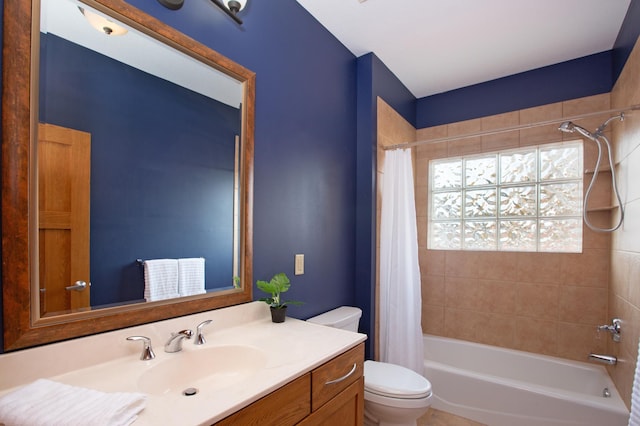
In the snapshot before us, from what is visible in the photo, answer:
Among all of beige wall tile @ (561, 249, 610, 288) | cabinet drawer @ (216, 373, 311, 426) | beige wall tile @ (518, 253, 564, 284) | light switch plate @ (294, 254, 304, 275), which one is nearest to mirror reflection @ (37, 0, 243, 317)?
light switch plate @ (294, 254, 304, 275)

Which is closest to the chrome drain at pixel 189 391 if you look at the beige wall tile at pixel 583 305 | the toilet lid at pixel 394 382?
the toilet lid at pixel 394 382

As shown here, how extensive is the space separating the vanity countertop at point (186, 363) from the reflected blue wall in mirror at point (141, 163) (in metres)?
0.15

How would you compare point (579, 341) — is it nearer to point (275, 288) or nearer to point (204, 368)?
point (275, 288)

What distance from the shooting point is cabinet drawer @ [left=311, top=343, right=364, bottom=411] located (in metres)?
1.05

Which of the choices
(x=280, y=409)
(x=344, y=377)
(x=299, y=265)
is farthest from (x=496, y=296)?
(x=280, y=409)

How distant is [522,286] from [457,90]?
5.95 feet

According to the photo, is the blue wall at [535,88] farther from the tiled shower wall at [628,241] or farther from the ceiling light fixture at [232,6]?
the ceiling light fixture at [232,6]

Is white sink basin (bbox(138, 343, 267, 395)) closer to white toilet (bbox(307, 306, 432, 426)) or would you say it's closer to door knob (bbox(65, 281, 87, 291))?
door knob (bbox(65, 281, 87, 291))

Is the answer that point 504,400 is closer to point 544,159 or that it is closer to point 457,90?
point 544,159

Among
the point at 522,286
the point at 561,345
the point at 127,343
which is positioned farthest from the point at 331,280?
the point at 561,345

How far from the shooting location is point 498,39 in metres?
2.13

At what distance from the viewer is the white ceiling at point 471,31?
5.96 ft

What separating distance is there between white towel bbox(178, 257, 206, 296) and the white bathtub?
187 cm

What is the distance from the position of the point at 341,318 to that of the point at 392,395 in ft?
1.58
